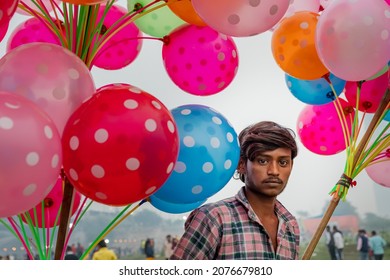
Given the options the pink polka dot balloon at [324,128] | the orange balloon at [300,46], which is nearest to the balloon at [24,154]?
the orange balloon at [300,46]

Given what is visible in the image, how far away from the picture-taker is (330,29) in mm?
1445

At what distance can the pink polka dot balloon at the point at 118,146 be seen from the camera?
100 cm

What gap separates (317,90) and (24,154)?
1.26 m

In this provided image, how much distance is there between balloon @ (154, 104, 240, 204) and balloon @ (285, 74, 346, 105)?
655 mm

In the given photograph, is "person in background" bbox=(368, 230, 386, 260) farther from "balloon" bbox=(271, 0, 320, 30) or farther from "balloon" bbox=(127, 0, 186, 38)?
"balloon" bbox=(127, 0, 186, 38)

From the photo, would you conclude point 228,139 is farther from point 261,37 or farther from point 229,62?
point 261,37

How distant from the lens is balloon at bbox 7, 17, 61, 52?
1646 mm

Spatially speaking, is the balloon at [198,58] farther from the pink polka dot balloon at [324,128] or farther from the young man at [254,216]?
the pink polka dot balloon at [324,128]

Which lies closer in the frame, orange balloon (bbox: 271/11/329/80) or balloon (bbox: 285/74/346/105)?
orange balloon (bbox: 271/11/329/80)

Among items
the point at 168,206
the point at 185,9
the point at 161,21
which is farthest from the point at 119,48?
the point at 168,206

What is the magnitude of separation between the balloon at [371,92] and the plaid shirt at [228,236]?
2.50 feet

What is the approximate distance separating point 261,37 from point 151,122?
2466 mm

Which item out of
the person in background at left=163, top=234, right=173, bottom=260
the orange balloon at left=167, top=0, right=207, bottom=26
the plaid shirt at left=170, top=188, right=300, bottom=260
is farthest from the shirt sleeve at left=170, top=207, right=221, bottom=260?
the person in background at left=163, top=234, right=173, bottom=260

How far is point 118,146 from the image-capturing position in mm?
1001
